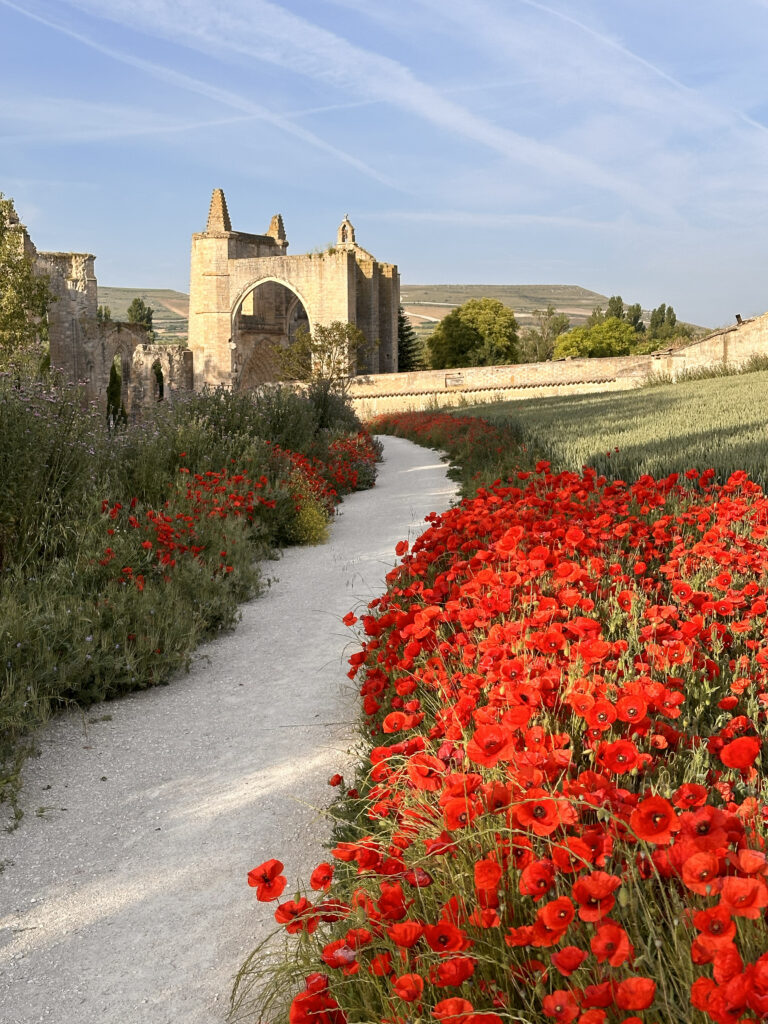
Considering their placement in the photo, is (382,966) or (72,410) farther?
(72,410)

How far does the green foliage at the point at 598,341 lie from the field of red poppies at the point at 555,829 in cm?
6909


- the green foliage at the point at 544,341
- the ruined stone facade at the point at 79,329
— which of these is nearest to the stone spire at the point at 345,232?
the ruined stone facade at the point at 79,329

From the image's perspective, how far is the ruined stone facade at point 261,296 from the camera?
4388 centimetres

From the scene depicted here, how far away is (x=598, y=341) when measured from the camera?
71000 millimetres

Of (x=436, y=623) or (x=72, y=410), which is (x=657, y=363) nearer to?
(x=72, y=410)

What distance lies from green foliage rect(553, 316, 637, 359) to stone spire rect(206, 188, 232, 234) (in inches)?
1278

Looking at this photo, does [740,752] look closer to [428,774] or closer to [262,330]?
[428,774]

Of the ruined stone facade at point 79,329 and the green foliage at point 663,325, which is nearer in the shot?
the ruined stone facade at point 79,329

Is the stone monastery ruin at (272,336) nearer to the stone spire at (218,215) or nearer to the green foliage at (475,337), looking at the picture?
the stone spire at (218,215)

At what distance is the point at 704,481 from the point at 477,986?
14.7 feet

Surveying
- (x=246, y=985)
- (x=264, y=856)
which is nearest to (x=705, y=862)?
(x=246, y=985)

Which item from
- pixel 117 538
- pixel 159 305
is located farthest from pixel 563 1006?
pixel 159 305

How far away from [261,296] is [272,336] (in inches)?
94.4

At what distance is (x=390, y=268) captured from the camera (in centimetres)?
4800
